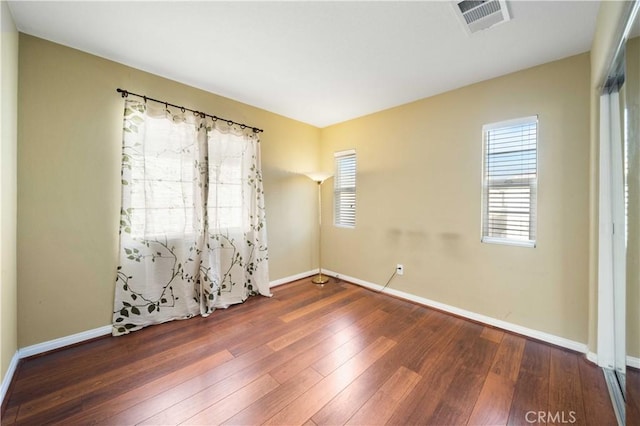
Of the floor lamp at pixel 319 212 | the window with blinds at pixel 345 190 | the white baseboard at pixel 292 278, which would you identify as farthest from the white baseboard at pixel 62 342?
the window with blinds at pixel 345 190

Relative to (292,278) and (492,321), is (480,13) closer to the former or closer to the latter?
(492,321)

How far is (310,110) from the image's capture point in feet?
11.2

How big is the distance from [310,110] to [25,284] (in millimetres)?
3263

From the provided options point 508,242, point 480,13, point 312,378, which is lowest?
point 312,378

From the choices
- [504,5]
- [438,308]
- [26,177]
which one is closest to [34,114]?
[26,177]

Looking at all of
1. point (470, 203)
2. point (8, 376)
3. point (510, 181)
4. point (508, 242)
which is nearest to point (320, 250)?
point (470, 203)

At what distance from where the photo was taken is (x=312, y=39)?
1.92 meters

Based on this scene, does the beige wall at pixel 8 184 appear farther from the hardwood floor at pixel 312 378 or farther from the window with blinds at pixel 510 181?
the window with blinds at pixel 510 181

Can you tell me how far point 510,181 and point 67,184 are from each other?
394cm

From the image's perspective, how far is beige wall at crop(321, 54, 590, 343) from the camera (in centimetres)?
206

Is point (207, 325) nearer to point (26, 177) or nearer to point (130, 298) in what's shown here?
point (130, 298)

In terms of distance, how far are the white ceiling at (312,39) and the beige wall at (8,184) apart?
0.92ft

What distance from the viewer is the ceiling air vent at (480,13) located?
61.6 inches

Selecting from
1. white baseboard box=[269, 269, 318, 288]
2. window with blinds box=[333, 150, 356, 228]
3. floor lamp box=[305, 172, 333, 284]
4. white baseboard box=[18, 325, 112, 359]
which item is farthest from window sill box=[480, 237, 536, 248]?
white baseboard box=[18, 325, 112, 359]
